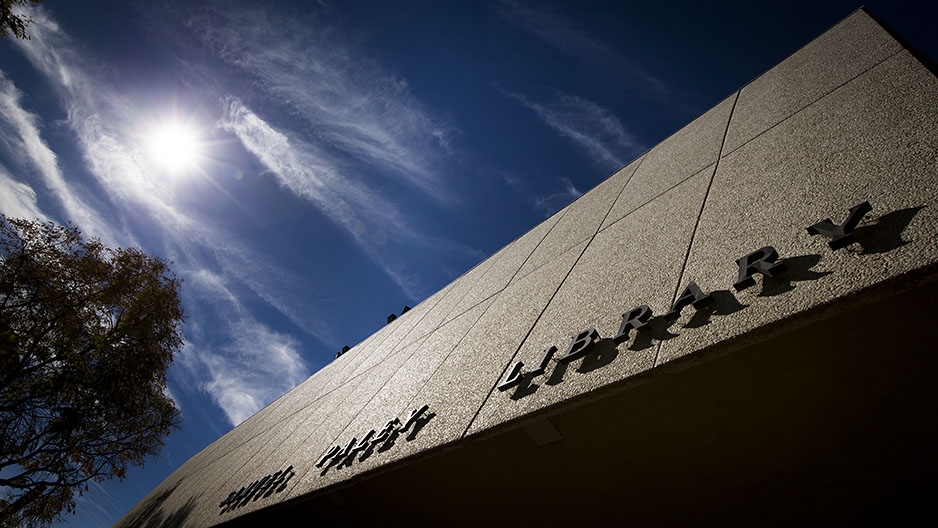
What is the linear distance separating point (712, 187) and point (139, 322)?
1534 cm

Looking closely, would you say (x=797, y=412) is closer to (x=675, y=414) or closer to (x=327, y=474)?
(x=675, y=414)

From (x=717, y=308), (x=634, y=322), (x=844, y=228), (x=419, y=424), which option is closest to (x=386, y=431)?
(x=419, y=424)

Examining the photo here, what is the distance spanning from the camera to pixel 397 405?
3920 millimetres

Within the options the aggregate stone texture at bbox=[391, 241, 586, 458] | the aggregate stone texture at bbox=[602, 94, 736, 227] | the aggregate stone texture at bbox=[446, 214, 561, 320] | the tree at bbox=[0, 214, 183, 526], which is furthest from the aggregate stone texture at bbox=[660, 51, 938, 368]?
the tree at bbox=[0, 214, 183, 526]

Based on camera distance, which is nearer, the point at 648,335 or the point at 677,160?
the point at 648,335

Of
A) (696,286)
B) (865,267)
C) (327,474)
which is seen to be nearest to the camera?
(865,267)

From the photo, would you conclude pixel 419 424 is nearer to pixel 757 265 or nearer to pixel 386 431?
pixel 386 431

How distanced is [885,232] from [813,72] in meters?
2.98

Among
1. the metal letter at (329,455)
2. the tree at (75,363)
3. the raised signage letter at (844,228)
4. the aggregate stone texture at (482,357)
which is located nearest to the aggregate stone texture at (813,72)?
the aggregate stone texture at (482,357)

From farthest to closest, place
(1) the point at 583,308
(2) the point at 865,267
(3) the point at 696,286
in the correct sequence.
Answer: (1) the point at 583,308 → (3) the point at 696,286 → (2) the point at 865,267

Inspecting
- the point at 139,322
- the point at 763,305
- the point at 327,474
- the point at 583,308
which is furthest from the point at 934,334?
the point at 139,322

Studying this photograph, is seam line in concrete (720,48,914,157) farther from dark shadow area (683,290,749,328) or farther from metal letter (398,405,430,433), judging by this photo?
metal letter (398,405,430,433)

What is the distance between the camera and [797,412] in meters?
1.70

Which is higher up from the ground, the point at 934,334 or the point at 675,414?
the point at 934,334
